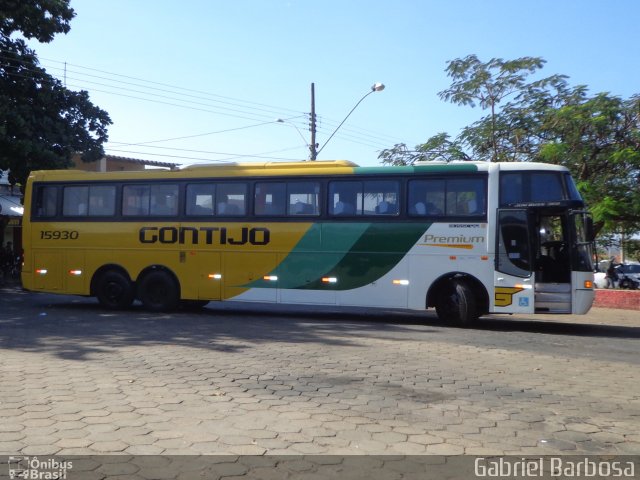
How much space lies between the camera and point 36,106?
20688 mm

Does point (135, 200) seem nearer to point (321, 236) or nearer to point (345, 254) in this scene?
point (321, 236)

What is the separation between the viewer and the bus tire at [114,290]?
15.0 meters

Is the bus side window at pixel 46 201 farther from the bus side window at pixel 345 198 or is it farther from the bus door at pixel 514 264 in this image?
the bus door at pixel 514 264

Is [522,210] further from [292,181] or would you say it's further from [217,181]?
[217,181]

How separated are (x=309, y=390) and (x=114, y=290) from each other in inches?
387

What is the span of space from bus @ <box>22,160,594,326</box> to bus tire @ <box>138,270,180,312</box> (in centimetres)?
3

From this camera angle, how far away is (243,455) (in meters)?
4.68

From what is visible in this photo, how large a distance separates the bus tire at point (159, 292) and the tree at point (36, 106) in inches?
286

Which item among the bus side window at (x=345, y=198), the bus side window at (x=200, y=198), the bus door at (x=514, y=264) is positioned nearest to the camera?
the bus door at (x=514, y=264)

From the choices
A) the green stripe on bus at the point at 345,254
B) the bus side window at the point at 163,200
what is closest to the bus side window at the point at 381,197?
the green stripe on bus at the point at 345,254

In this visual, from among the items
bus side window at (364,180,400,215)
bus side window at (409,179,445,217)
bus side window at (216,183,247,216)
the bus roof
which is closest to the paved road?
bus side window at (409,179,445,217)

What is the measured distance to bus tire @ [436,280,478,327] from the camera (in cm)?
1267

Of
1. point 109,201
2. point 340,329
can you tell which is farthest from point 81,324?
point 340,329

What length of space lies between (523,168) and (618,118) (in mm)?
8013
